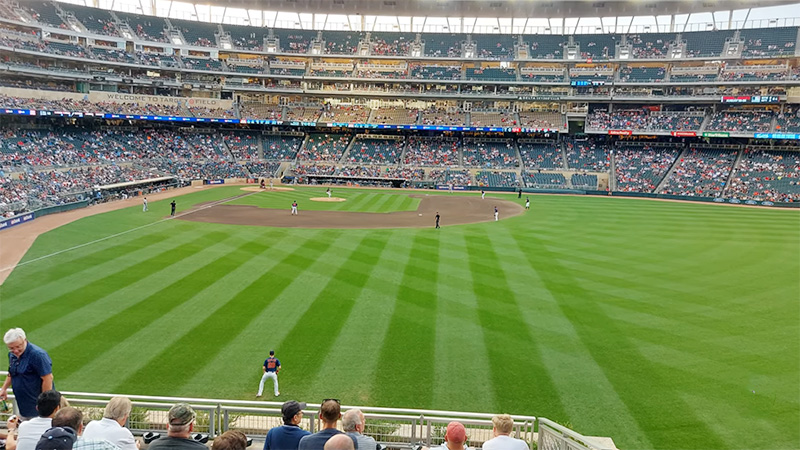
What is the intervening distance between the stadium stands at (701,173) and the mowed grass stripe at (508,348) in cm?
4809

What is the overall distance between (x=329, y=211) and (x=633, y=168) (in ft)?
150

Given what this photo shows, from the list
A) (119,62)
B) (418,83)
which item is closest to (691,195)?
(418,83)

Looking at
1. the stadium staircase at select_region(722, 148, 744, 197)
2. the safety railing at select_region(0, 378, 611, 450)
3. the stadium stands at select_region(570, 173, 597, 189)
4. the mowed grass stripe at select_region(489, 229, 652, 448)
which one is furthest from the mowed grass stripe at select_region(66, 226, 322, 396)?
the stadium staircase at select_region(722, 148, 744, 197)

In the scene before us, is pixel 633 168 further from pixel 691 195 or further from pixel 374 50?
pixel 374 50

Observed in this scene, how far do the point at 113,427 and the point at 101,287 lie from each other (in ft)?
56.3

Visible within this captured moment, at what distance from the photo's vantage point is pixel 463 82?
2958 inches

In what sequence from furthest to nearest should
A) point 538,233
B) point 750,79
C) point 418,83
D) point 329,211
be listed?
point 418,83
point 750,79
point 329,211
point 538,233

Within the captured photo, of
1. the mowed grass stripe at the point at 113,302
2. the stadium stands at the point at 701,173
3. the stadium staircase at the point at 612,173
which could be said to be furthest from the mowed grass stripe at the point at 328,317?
the stadium stands at the point at 701,173

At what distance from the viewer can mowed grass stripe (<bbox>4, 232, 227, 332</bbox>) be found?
53.0ft

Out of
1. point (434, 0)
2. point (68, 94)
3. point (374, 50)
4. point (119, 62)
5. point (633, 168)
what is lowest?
point (633, 168)

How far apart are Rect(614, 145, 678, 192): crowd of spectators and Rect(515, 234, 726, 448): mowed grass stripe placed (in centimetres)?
4849

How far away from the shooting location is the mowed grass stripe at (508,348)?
11805mm

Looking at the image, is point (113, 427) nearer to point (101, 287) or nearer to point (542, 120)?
point (101, 287)

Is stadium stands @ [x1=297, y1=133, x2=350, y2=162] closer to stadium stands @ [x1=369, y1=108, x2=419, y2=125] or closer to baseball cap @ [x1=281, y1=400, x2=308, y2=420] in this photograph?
stadium stands @ [x1=369, y1=108, x2=419, y2=125]
